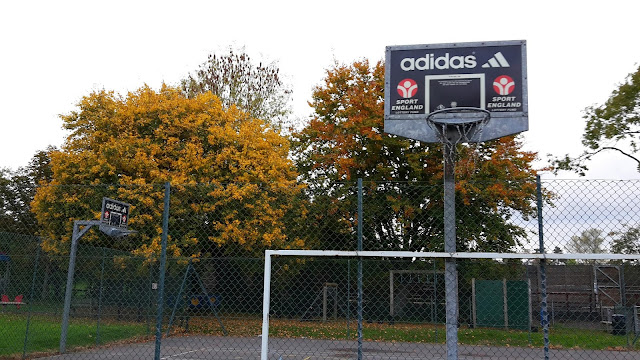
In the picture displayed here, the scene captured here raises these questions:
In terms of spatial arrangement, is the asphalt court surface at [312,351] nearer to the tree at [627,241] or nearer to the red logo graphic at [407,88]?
the tree at [627,241]

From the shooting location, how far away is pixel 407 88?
6.41 m

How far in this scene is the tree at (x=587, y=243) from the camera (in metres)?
5.79

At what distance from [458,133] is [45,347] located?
9658mm

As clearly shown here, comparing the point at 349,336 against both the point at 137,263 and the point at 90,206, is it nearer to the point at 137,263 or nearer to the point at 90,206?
the point at 137,263

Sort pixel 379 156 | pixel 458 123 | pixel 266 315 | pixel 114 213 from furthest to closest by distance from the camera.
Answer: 1. pixel 379 156
2. pixel 114 213
3. pixel 458 123
4. pixel 266 315

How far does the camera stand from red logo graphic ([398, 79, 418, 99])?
6383 mm

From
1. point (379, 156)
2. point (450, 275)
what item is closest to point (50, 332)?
point (450, 275)

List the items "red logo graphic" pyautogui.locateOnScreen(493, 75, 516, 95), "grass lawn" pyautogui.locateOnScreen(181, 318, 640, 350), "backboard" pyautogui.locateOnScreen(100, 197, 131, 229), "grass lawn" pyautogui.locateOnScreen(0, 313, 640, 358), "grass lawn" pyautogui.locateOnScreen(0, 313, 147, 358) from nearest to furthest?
"red logo graphic" pyautogui.locateOnScreen(493, 75, 516, 95), "grass lawn" pyautogui.locateOnScreen(181, 318, 640, 350), "grass lawn" pyautogui.locateOnScreen(0, 313, 640, 358), "backboard" pyautogui.locateOnScreen(100, 197, 131, 229), "grass lawn" pyautogui.locateOnScreen(0, 313, 147, 358)

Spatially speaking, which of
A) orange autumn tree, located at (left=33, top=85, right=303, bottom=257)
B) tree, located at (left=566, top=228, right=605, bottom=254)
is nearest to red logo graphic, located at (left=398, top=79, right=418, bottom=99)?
tree, located at (left=566, top=228, right=605, bottom=254)

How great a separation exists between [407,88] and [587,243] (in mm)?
2613

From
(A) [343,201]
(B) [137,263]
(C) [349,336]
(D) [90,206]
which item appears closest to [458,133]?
(A) [343,201]

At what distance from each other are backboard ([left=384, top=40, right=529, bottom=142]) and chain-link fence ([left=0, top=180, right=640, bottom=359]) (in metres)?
0.95

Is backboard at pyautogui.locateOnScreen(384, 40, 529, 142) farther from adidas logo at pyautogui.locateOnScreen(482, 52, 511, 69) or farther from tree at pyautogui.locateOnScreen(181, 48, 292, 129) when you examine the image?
tree at pyautogui.locateOnScreen(181, 48, 292, 129)

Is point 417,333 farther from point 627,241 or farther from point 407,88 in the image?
point 407,88
